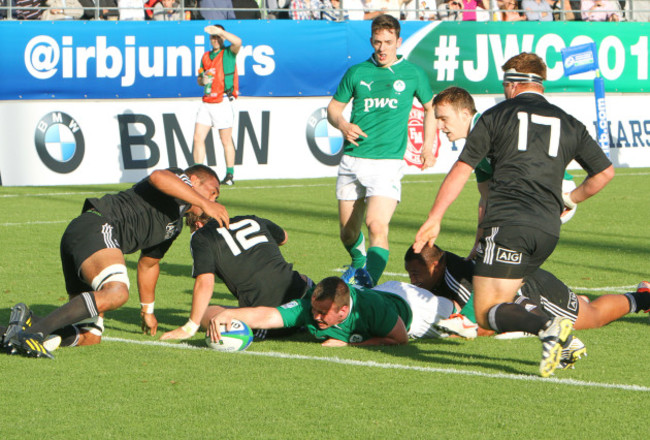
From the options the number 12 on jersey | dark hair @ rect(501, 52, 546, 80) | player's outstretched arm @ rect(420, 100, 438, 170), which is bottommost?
the number 12 on jersey

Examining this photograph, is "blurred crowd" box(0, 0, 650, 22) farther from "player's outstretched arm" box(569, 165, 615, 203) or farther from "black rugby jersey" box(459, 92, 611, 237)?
"black rugby jersey" box(459, 92, 611, 237)

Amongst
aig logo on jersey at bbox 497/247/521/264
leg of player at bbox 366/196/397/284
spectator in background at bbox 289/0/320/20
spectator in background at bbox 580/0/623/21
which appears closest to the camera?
aig logo on jersey at bbox 497/247/521/264

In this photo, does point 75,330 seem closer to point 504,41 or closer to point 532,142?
point 532,142

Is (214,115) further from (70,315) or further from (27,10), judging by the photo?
(70,315)

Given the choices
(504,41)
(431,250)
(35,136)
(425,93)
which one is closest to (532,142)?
(431,250)

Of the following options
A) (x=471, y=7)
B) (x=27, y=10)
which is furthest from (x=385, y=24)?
(x=471, y=7)

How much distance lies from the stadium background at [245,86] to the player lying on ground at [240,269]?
1217 cm

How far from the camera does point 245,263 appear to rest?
7223 millimetres

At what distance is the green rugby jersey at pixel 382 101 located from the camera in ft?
31.0

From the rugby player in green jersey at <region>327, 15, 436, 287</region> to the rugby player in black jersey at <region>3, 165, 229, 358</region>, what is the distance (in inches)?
86.8

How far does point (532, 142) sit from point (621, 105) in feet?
59.2

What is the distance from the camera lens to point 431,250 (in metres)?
7.38

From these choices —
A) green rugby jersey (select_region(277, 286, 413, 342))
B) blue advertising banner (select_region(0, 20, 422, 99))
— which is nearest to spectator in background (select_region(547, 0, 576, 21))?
blue advertising banner (select_region(0, 20, 422, 99))

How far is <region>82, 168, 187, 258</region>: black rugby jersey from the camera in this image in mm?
7301
